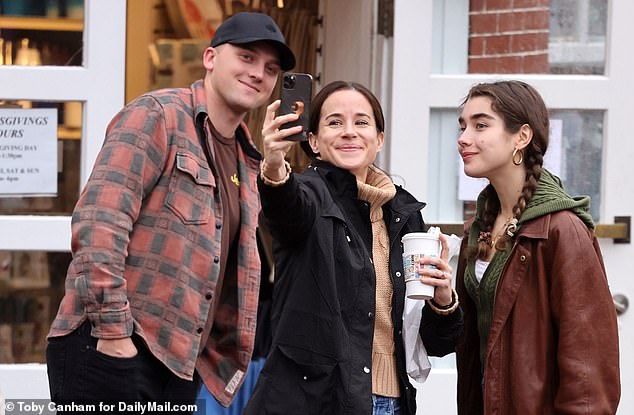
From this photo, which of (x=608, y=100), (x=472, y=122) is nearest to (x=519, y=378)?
(x=472, y=122)

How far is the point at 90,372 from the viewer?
10.0ft

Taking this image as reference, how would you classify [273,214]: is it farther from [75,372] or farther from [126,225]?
[75,372]

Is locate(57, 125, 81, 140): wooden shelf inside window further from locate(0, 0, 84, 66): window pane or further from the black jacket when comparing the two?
the black jacket

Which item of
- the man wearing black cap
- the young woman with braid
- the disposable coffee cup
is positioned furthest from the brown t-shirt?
the young woman with braid

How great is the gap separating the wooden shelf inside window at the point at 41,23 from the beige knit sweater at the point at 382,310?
184 centimetres

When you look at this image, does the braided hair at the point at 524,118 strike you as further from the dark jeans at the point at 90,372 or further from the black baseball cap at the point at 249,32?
the dark jeans at the point at 90,372

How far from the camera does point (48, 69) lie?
4.63 metres

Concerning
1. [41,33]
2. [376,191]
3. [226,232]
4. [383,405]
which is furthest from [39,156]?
[383,405]

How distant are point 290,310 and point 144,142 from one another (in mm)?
680

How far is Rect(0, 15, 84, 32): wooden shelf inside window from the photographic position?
4645 millimetres

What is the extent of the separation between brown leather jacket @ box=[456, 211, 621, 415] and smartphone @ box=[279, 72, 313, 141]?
0.81 metres

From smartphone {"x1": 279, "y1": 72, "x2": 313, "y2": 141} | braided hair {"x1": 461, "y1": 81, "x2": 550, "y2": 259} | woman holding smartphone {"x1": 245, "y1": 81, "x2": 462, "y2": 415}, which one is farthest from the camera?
braided hair {"x1": 461, "y1": 81, "x2": 550, "y2": 259}

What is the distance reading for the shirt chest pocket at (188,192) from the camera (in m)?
3.17

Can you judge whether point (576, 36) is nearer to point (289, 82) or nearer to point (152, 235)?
point (289, 82)
